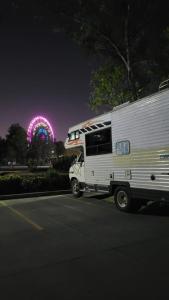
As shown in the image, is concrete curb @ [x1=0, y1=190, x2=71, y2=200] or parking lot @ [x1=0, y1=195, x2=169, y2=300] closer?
parking lot @ [x1=0, y1=195, x2=169, y2=300]

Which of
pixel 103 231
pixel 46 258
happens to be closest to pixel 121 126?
pixel 103 231

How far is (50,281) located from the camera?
18.6 ft

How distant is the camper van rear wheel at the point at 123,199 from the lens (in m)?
11.6

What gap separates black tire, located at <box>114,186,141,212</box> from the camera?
11562mm

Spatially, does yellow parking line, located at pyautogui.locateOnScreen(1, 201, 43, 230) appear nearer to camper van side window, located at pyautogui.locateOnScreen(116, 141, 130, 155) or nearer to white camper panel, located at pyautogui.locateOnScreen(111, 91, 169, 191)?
white camper panel, located at pyautogui.locateOnScreen(111, 91, 169, 191)

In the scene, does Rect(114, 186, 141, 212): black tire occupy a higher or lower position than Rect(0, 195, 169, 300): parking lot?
higher

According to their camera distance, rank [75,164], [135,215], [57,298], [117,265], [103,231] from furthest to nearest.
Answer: [75,164] < [135,215] < [103,231] < [117,265] < [57,298]

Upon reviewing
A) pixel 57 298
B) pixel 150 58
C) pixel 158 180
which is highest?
pixel 150 58

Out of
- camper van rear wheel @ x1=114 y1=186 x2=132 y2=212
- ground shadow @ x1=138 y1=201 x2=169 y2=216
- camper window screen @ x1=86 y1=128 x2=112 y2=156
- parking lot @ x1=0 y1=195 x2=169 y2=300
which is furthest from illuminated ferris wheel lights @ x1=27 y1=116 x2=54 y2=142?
parking lot @ x1=0 y1=195 x2=169 y2=300

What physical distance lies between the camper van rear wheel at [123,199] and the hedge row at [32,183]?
7.56 m

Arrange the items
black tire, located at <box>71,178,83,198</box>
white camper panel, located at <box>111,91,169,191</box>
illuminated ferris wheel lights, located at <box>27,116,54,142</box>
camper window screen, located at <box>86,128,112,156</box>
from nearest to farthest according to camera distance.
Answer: white camper panel, located at <box>111,91,169,191</box>
camper window screen, located at <box>86,128,112,156</box>
black tire, located at <box>71,178,83,198</box>
illuminated ferris wheel lights, located at <box>27,116,54,142</box>

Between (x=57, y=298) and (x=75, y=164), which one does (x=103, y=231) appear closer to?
(x=57, y=298)

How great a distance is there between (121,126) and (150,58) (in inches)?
343

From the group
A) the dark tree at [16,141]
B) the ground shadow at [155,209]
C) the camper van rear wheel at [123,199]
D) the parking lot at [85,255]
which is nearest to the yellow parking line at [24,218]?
the parking lot at [85,255]
